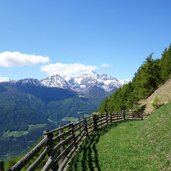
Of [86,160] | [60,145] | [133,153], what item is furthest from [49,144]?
[133,153]

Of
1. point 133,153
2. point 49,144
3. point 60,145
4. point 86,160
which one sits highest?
point 49,144

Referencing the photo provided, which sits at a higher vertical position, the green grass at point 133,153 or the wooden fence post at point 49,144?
the wooden fence post at point 49,144

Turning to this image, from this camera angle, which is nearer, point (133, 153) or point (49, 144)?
point (49, 144)

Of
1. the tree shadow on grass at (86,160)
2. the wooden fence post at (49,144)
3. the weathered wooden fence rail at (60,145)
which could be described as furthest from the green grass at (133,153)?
the wooden fence post at (49,144)

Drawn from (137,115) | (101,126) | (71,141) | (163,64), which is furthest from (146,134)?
(163,64)

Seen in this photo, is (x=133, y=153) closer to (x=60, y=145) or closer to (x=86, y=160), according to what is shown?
(x=86, y=160)

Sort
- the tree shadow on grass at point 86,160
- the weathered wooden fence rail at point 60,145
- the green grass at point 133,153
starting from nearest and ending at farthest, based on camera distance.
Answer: the weathered wooden fence rail at point 60,145 → the green grass at point 133,153 → the tree shadow on grass at point 86,160

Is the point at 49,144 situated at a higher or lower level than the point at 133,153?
higher

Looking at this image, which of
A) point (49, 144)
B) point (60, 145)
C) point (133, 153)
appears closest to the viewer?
point (49, 144)

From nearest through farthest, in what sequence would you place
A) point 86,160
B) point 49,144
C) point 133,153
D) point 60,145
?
point 49,144, point 60,145, point 86,160, point 133,153

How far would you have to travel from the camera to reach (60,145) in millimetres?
19922

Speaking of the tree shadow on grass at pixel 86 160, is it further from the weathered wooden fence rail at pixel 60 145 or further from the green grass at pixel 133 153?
the weathered wooden fence rail at pixel 60 145

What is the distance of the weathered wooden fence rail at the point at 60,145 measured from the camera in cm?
1238

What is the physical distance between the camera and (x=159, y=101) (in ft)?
227
